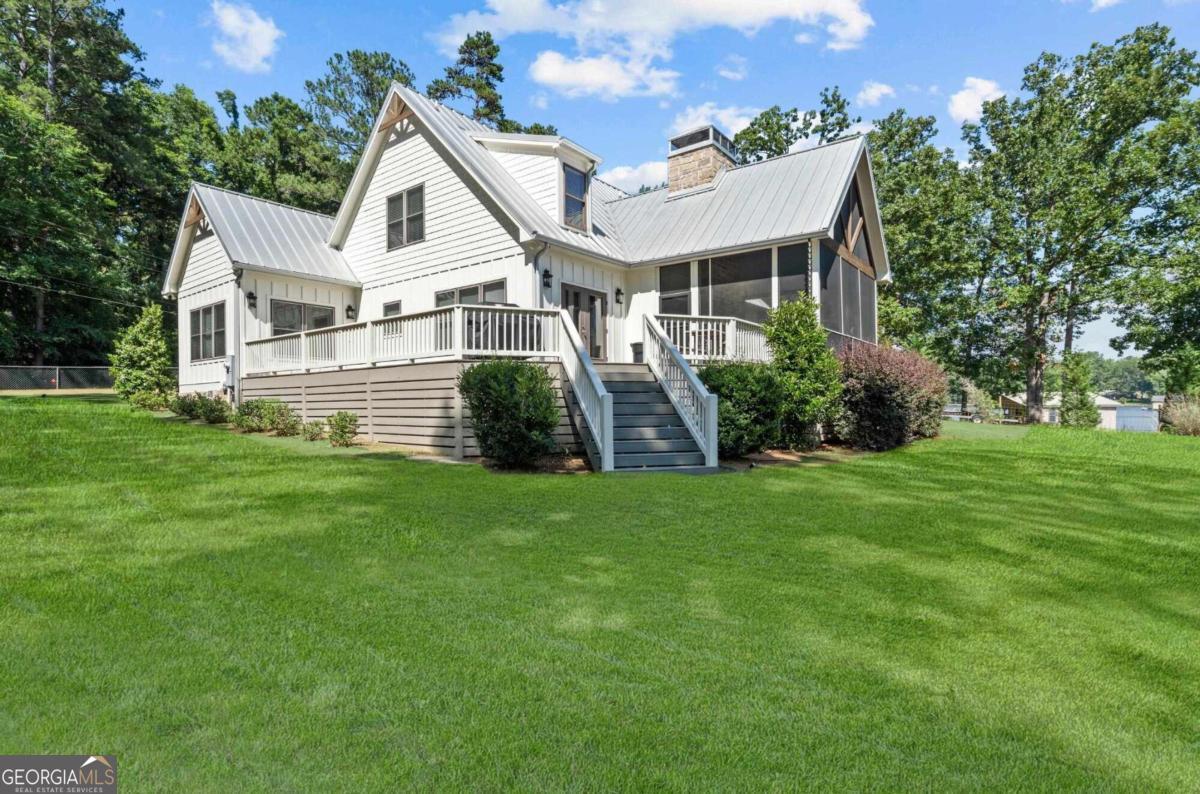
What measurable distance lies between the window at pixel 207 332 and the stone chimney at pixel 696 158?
12.3 metres

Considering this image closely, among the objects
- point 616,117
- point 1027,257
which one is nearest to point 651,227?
point 616,117

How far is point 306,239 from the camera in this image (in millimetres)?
16078

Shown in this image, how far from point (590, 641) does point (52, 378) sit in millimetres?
28621

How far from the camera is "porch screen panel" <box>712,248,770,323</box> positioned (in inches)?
538

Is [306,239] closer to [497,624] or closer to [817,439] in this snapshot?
[817,439]

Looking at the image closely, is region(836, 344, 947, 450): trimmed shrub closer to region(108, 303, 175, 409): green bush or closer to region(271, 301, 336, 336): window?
region(271, 301, 336, 336): window

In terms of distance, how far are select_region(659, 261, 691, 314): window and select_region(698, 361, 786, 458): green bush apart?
4.04 m

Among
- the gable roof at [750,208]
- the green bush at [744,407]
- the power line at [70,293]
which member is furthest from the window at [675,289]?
the power line at [70,293]

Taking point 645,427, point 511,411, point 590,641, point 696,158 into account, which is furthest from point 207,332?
point 590,641

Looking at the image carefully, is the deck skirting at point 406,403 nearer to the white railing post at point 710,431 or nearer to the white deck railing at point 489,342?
the white deck railing at point 489,342

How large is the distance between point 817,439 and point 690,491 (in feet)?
20.6

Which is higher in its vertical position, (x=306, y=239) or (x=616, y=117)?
(x=616, y=117)

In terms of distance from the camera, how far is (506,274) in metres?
12.9

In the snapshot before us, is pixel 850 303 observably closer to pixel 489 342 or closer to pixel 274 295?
pixel 489 342
